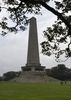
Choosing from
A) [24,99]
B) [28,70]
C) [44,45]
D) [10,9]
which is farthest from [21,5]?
[28,70]

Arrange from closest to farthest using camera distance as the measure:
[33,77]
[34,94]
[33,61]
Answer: [34,94] < [33,77] < [33,61]

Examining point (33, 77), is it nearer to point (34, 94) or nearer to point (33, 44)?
point (33, 44)

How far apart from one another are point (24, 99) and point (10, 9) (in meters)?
6.99

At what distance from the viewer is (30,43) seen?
83312 millimetres

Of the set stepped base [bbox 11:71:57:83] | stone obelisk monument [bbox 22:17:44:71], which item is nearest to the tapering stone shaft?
stone obelisk monument [bbox 22:17:44:71]

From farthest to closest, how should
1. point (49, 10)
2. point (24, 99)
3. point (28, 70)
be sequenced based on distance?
point (28, 70), point (24, 99), point (49, 10)

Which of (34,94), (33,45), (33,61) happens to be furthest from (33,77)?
(34,94)

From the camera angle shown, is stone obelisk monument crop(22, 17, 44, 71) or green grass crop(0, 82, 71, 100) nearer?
green grass crop(0, 82, 71, 100)

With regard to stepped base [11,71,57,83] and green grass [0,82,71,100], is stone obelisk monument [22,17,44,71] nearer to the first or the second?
stepped base [11,71,57,83]

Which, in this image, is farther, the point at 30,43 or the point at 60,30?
the point at 30,43

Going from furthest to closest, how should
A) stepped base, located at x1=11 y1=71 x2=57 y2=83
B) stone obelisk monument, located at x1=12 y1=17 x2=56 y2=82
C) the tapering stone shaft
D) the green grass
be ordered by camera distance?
the tapering stone shaft, stone obelisk monument, located at x1=12 y1=17 x2=56 y2=82, stepped base, located at x1=11 y1=71 x2=57 y2=83, the green grass

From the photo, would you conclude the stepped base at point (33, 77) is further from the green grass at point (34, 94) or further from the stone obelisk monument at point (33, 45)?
the green grass at point (34, 94)

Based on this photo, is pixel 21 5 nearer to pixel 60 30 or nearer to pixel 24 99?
pixel 60 30

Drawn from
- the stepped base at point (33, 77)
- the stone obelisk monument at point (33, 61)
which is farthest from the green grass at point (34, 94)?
the stone obelisk monument at point (33, 61)
